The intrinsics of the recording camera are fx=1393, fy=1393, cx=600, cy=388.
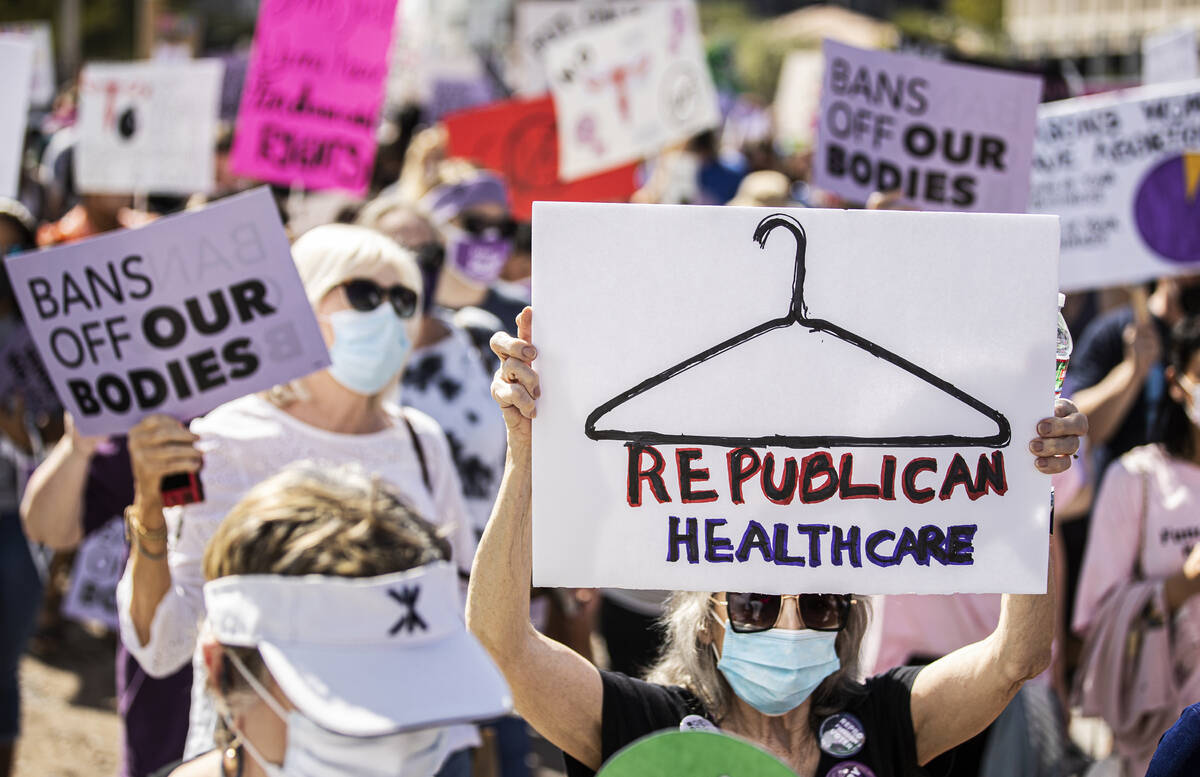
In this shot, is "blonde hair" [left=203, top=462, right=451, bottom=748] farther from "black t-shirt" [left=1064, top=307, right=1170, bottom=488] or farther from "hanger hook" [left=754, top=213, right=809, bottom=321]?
"black t-shirt" [left=1064, top=307, right=1170, bottom=488]

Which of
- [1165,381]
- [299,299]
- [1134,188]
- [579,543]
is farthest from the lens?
[1134,188]

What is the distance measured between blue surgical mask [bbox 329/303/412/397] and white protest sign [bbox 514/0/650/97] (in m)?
5.01

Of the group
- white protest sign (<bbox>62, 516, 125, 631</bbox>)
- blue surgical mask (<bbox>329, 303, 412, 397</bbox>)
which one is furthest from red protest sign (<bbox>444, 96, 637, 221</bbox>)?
blue surgical mask (<bbox>329, 303, 412, 397</bbox>)

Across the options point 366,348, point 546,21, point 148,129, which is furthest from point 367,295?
point 546,21

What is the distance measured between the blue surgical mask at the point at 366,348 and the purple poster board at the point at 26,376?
1.91m

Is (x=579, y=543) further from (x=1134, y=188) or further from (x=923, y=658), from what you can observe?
(x=1134, y=188)

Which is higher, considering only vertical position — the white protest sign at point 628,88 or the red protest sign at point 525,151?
the white protest sign at point 628,88

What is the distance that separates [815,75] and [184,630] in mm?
16189

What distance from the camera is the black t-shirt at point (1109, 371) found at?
4.89m

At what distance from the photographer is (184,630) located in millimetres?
2957

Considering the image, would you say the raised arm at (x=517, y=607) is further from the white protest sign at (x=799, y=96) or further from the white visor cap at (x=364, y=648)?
the white protest sign at (x=799, y=96)

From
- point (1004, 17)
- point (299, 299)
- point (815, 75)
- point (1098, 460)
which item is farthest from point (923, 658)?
point (1004, 17)

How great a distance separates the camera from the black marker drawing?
2.30m

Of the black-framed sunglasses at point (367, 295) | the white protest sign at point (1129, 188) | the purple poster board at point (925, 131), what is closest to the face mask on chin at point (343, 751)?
the black-framed sunglasses at point (367, 295)
